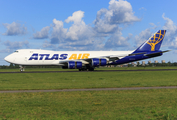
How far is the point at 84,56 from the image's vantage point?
4662cm

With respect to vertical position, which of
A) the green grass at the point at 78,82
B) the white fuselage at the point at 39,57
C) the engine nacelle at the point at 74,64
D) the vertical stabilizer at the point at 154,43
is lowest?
the green grass at the point at 78,82

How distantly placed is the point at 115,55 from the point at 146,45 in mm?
9015

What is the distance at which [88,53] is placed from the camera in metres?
47.4

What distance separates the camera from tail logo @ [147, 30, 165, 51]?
4947 cm

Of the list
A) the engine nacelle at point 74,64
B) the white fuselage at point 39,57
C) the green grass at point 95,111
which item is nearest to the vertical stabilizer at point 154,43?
the white fuselage at point 39,57

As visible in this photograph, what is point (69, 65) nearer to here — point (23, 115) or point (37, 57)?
point (37, 57)

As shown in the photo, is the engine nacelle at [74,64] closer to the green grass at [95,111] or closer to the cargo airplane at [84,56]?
the cargo airplane at [84,56]

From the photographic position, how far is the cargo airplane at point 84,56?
43844 mm

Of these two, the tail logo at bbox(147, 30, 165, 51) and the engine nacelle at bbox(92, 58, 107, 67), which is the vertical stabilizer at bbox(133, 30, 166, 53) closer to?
the tail logo at bbox(147, 30, 165, 51)

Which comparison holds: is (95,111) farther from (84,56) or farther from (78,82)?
(84,56)

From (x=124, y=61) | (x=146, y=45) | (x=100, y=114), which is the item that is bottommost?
(x=100, y=114)

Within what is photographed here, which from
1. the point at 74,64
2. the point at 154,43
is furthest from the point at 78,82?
the point at 154,43

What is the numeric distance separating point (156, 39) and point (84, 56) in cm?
1912

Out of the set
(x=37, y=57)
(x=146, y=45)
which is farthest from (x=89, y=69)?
(x=146, y=45)
